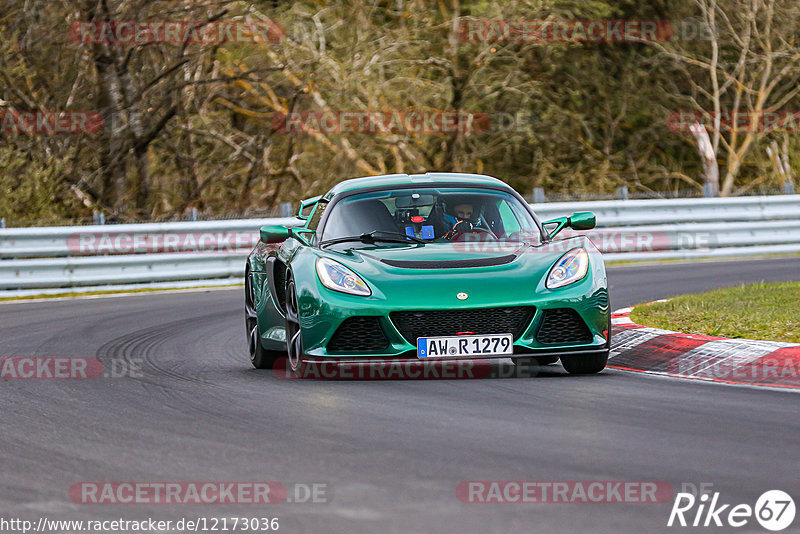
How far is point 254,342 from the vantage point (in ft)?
33.2

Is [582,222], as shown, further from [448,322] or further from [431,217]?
[448,322]

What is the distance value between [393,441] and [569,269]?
8.80ft

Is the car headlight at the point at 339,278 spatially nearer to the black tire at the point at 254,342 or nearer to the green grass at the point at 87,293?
the black tire at the point at 254,342

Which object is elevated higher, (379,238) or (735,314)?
(379,238)

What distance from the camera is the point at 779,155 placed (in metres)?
31.3

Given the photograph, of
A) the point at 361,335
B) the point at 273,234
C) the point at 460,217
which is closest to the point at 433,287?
the point at 361,335

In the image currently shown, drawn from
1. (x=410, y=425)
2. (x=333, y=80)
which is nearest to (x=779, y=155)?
(x=333, y=80)

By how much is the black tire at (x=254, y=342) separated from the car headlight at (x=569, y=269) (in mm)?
2296

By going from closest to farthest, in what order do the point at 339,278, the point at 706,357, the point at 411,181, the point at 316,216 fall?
the point at 339,278 < the point at 706,357 < the point at 411,181 < the point at 316,216

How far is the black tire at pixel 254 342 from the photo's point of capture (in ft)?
32.2

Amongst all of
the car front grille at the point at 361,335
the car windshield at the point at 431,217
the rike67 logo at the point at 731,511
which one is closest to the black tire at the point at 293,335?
the car front grille at the point at 361,335

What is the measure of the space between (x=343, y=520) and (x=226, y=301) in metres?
11.9

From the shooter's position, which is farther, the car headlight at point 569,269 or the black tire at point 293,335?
the black tire at point 293,335

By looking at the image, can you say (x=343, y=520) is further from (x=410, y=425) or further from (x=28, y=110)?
(x=28, y=110)
